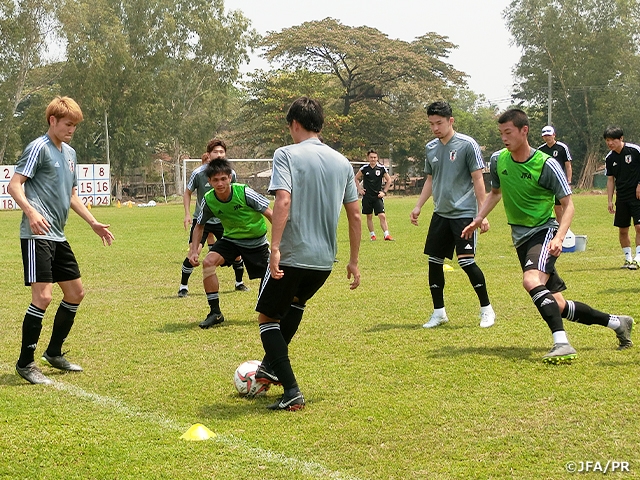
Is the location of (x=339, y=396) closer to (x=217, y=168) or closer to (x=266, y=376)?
(x=266, y=376)

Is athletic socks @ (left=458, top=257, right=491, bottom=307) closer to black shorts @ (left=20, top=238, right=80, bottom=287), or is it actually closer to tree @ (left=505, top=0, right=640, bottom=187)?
black shorts @ (left=20, top=238, right=80, bottom=287)

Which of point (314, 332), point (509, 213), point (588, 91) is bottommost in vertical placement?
point (314, 332)

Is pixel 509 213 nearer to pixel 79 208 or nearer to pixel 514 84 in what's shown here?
pixel 79 208

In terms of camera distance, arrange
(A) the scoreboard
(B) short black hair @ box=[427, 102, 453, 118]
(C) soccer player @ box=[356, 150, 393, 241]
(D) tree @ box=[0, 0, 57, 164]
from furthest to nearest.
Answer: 1. (D) tree @ box=[0, 0, 57, 164]
2. (A) the scoreboard
3. (C) soccer player @ box=[356, 150, 393, 241]
4. (B) short black hair @ box=[427, 102, 453, 118]

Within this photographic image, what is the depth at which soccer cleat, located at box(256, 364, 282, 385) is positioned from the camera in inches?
221

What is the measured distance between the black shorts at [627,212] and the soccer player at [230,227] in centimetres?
611

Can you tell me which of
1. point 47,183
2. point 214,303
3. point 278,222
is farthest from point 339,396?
point 214,303

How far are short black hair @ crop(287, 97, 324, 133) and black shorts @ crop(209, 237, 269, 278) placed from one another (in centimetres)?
315

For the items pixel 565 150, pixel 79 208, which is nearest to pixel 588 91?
pixel 565 150

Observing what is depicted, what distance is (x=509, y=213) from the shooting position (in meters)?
6.66

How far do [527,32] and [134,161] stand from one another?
33534 millimetres

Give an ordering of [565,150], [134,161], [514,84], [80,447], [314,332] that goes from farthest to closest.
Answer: [514,84]
[134,161]
[565,150]
[314,332]
[80,447]

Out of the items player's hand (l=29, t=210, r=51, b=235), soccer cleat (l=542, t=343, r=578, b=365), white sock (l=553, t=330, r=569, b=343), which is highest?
player's hand (l=29, t=210, r=51, b=235)

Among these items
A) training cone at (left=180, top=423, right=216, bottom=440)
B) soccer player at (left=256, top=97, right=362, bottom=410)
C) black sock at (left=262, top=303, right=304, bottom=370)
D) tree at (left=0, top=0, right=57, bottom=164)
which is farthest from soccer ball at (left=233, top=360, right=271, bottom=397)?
tree at (left=0, top=0, right=57, bottom=164)
